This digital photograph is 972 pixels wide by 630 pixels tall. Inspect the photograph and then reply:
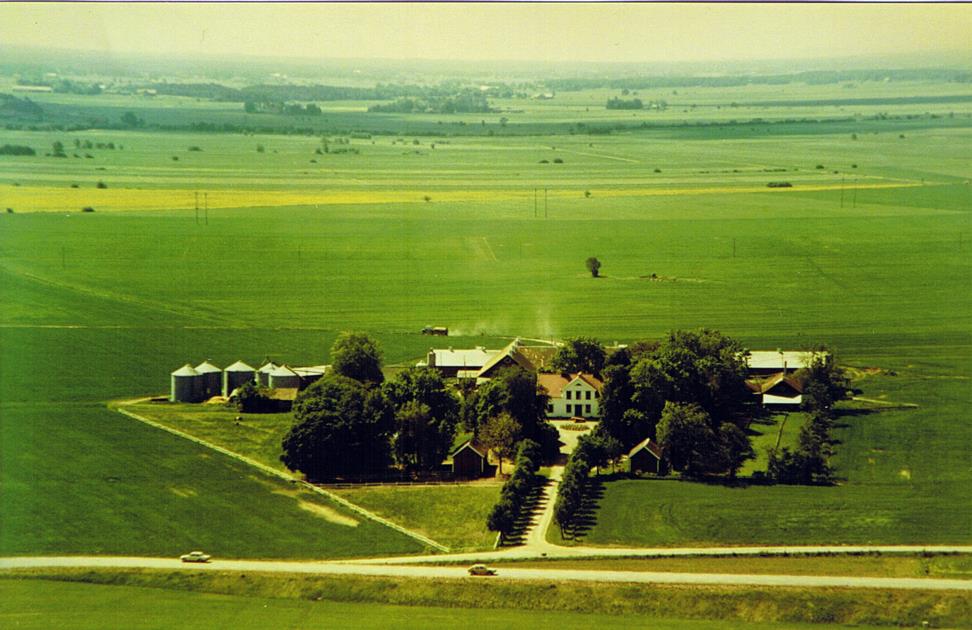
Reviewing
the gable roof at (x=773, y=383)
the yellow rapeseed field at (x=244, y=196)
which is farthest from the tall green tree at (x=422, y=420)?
the yellow rapeseed field at (x=244, y=196)

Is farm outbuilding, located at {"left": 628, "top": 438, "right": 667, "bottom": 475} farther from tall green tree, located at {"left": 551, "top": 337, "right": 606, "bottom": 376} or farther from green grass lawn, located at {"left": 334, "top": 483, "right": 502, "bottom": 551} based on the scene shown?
tall green tree, located at {"left": 551, "top": 337, "right": 606, "bottom": 376}

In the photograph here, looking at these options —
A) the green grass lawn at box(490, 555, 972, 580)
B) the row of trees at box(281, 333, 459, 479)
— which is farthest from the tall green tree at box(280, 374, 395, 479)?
the green grass lawn at box(490, 555, 972, 580)

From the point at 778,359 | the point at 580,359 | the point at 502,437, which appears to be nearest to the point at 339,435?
the point at 502,437

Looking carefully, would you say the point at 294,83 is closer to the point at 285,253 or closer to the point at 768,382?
the point at 285,253

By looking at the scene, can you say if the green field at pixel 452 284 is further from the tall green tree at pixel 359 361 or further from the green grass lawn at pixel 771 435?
the tall green tree at pixel 359 361

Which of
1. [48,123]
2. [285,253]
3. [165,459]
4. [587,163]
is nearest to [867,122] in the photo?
[587,163]
